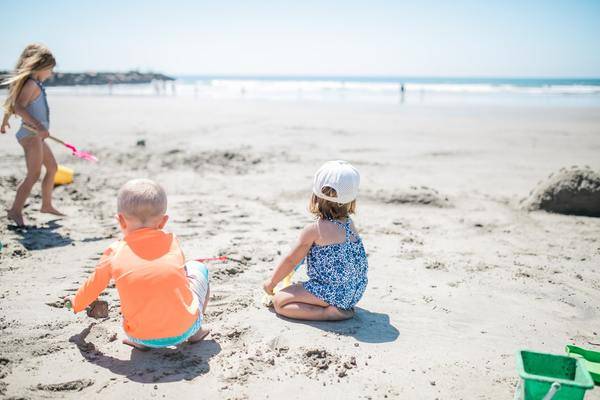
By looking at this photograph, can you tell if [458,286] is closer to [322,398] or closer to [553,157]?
[322,398]

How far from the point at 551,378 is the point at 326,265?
136cm

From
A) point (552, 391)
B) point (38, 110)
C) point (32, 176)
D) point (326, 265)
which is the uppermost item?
point (38, 110)

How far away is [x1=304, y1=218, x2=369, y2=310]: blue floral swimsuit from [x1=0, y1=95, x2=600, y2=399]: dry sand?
Result: 0.57 feet

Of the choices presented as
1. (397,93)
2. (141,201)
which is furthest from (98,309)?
(397,93)

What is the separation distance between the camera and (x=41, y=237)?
177 inches

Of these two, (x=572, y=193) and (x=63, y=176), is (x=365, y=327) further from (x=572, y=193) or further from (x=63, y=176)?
(x=63, y=176)

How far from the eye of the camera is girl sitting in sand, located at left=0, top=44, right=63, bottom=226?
14.9ft

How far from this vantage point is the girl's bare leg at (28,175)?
468 cm

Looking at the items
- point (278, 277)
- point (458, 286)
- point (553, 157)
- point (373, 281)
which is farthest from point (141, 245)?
point (553, 157)

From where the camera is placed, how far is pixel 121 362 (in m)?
2.54

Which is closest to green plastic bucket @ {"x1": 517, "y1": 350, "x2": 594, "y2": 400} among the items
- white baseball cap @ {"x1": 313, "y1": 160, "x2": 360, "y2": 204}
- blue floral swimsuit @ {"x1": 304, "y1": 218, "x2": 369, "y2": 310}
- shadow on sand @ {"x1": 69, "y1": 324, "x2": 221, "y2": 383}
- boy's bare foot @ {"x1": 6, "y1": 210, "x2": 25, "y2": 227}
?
blue floral swimsuit @ {"x1": 304, "y1": 218, "x2": 369, "y2": 310}

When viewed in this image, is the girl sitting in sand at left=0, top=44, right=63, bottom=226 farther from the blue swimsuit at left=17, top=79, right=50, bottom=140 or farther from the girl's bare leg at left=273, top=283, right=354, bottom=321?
the girl's bare leg at left=273, top=283, right=354, bottom=321

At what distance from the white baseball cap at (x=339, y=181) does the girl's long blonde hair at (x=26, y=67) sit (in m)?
3.15

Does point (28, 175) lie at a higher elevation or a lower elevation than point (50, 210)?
higher
